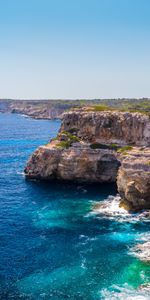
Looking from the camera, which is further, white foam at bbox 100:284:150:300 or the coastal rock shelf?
the coastal rock shelf

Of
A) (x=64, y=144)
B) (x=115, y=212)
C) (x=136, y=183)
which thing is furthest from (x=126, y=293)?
Answer: (x=64, y=144)

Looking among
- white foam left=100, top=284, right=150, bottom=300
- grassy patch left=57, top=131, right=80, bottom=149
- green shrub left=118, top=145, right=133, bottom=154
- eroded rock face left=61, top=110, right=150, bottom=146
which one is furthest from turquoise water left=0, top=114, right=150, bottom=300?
eroded rock face left=61, top=110, right=150, bottom=146

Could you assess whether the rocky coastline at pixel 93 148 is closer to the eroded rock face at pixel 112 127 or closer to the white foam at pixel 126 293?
the eroded rock face at pixel 112 127

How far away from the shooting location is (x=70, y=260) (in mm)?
56250

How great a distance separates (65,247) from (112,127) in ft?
161

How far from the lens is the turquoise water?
160 ft

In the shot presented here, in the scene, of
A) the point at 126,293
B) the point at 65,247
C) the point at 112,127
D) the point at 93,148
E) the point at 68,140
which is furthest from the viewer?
the point at 68,140

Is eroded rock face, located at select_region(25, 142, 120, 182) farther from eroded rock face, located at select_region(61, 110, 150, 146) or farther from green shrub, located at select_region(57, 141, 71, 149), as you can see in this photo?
eroded rock face, located at select_region(61, 110, 150, 146)

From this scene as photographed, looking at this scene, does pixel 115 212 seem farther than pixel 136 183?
No

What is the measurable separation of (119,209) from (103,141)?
28.6 metres

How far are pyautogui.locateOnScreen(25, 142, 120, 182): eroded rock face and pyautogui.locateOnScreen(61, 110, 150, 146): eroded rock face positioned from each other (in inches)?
222

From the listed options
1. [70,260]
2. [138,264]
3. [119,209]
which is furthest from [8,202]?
[138,264]

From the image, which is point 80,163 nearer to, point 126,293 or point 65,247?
point 65,247

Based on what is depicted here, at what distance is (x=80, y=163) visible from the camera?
98.4m
